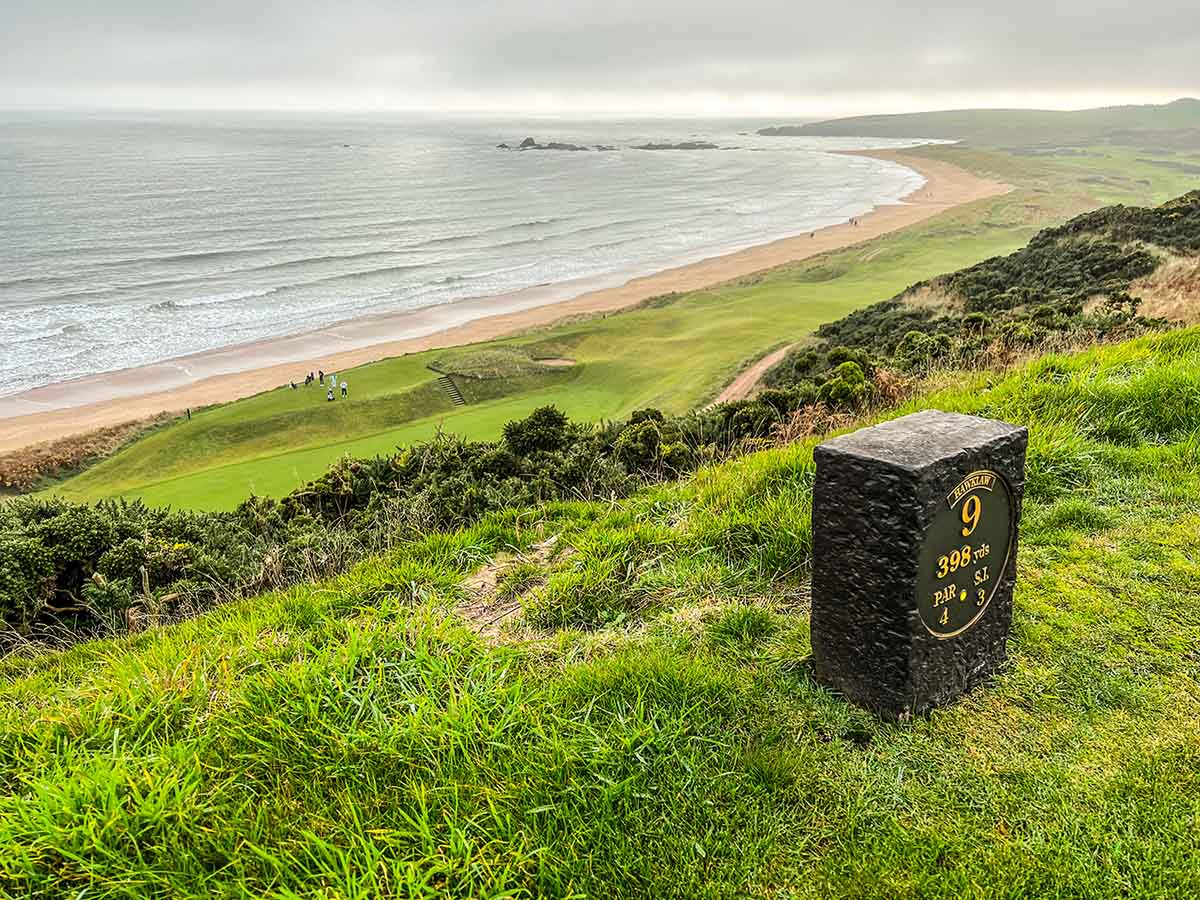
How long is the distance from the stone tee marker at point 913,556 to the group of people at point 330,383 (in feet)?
73.3

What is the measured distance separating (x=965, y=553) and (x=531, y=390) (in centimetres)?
2208

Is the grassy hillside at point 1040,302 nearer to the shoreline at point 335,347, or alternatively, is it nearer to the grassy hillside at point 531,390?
the grassy hillside at point 531,390

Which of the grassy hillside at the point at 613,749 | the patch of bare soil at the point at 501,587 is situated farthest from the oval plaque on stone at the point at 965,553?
the patch of bare soil at the point at 501,587

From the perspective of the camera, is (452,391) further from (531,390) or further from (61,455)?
(61,455)

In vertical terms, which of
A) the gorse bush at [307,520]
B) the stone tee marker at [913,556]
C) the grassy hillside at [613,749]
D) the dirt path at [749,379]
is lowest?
the dirt path at [749,379]

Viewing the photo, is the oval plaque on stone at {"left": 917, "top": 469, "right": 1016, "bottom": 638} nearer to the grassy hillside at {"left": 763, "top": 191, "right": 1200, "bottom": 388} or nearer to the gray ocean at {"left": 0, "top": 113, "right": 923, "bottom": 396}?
the grassy hillside at {"left": 763, "top": 191, "right": 1200, "bottom": 388}

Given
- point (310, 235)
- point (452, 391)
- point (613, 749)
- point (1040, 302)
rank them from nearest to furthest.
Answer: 1. point (613, 749)
2. point (1040, 302)
3. point (452, 391)
4. point (310, 235)

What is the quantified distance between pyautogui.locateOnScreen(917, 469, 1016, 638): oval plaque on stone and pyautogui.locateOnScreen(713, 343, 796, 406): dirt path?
15.1m

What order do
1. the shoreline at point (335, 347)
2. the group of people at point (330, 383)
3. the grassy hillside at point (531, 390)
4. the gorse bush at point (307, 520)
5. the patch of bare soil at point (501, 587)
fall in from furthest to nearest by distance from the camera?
1. the shoreline at point (335, 347)
2. the group of people at point (330, 383)
3. the grassy hillside at point (531, 390)
4. the gorse bush at point (307, 520)
5. the patch of bare soil at point (501, 587)

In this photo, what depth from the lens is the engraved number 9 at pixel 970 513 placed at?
9.26 ft

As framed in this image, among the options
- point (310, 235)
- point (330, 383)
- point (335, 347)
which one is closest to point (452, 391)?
point (330, 383)

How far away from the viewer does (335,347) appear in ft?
103

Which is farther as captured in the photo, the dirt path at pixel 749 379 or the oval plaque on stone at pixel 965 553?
the dirt path at pixel 749 379

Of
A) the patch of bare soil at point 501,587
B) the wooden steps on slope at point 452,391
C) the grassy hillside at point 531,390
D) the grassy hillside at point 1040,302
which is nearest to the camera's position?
the patch of bare soil at point 501,587
